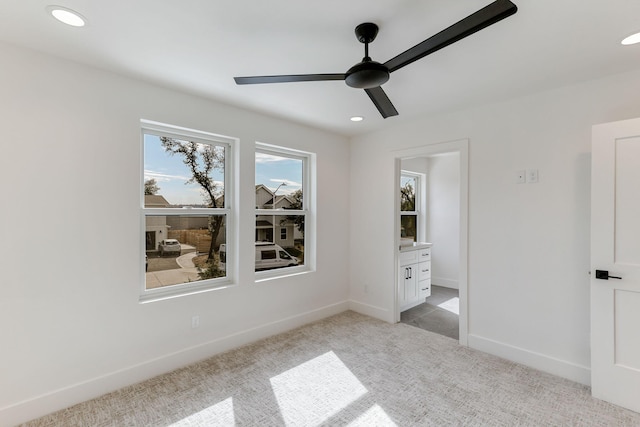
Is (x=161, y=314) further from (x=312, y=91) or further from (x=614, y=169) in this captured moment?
(x=614, y=169)

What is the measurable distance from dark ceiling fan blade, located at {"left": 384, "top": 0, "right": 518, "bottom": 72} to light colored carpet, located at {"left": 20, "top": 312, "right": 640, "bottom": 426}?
90.0 inches

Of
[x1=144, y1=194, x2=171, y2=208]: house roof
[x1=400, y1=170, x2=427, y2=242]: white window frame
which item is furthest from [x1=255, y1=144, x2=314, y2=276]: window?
[x1=400, y1=170, x2=427, y2=242]: white window frame

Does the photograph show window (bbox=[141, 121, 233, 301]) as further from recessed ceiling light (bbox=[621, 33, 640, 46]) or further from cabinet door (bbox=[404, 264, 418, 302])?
recessed ceiling light (bbox=[621, 33, 640, 46])

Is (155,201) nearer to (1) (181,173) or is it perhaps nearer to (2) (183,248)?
(1) (181,173)

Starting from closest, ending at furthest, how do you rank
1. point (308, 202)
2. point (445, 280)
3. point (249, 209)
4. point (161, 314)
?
point (161, 314) → point (249, 209) → point (308, 202) → point (445, 280)

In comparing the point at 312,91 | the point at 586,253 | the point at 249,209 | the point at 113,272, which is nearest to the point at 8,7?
the point at 113,272

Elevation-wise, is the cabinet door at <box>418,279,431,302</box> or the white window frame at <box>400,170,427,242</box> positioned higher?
the white window frame at <box>400,170,427,242</box>

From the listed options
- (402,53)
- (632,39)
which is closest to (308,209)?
(402,53)

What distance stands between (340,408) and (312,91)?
256 centimetres

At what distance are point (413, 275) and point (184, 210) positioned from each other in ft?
10.5

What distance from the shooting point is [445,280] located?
5496 millimetres

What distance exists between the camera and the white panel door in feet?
6.79

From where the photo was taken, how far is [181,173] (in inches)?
111

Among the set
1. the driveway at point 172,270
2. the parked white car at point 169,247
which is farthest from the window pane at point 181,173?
the driveway at point 172,270
